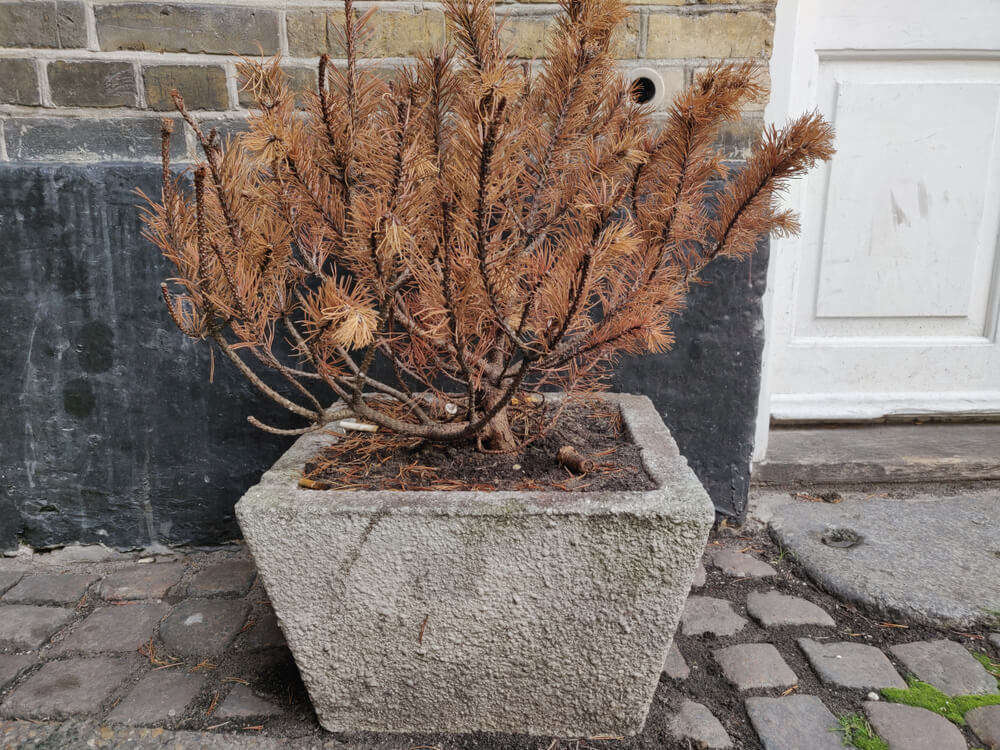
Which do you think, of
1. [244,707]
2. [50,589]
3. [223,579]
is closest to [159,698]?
[244,707]

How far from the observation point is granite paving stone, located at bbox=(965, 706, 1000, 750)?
1.38m

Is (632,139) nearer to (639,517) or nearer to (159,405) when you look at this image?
(639,517)

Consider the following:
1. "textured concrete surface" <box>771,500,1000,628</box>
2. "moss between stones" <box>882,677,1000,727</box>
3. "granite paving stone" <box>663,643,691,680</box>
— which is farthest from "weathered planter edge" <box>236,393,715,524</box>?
"textured concrete surface" <box>771,500,1000,628</box>

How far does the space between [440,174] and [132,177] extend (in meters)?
1.20

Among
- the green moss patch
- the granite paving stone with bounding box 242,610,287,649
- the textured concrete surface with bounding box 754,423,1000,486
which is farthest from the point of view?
the textured concrete surface with bounding box 754,423,1000,486

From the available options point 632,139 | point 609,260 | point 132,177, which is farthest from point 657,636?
point 132,177

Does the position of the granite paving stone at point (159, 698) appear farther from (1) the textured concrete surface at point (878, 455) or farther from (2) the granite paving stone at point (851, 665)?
(1) the textured concrete surface at point (878, 455)

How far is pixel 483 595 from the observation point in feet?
4.28

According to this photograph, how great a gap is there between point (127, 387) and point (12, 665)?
0.78m

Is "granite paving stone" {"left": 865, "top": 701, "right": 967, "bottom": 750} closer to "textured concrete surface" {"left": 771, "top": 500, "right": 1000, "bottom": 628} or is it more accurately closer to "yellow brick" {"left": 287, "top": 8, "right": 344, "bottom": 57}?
"textured concrete surface" {"left": 771, "top": 500, "right": 1000, "bottom": 628}

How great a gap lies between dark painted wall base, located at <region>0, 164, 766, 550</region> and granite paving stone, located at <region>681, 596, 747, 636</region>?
0.44 meters

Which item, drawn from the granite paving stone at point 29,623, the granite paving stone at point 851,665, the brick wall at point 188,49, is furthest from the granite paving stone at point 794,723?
the granite paving stone at point 29,623

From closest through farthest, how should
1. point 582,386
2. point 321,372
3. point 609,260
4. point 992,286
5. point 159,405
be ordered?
point 609,260 → point 321,372 → point 582,386 → point 159,405 → point 992,286

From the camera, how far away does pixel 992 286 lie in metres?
2.45
